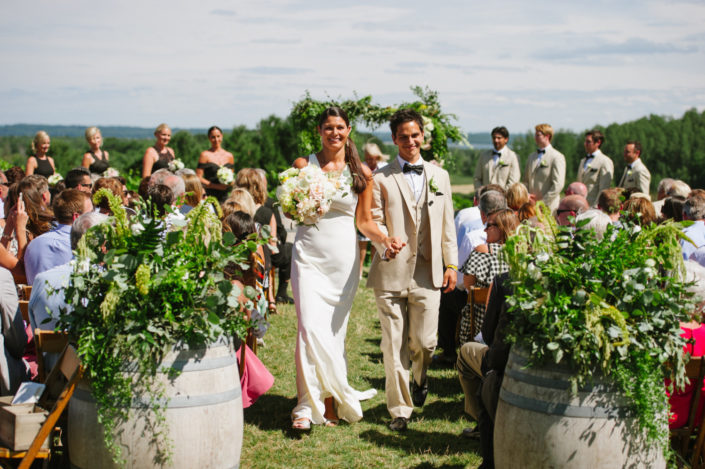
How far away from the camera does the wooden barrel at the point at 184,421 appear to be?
3.49 metres

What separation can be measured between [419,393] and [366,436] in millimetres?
818

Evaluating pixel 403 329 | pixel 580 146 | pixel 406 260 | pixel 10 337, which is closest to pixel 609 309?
pixel 406 260

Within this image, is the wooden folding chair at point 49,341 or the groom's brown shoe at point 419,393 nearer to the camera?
the wooden folding chair at point 49,341

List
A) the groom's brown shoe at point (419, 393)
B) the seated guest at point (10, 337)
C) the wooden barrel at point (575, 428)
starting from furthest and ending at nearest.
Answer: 1. the groom's brown shoe at point (419, 393)
2. the seated guest at point (10, 337)
3. the wooden barrel at point (575, 428)

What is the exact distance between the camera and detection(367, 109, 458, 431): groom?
18.6 feet

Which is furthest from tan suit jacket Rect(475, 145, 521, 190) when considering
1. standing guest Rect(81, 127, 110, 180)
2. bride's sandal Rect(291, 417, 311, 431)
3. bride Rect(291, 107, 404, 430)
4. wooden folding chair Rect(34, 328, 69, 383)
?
wooden folding chair Rect(34, 328, 69, 383)

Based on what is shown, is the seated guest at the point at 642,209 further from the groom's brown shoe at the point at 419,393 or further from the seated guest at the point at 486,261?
the groom's brown shoe at the point at 419,393

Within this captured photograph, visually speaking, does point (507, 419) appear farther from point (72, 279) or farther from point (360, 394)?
point (360, 394)

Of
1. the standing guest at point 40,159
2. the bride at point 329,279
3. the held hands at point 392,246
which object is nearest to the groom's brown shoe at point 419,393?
the bride at point 329,279

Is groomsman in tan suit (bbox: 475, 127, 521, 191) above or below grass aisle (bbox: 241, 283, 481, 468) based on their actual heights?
above

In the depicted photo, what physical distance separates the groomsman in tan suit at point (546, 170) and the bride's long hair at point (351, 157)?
7.17m

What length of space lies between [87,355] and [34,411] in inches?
36.8

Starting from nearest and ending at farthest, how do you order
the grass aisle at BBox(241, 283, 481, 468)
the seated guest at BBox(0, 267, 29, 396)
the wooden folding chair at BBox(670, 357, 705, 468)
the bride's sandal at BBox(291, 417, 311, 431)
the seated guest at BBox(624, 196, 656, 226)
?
the wooden folding chair at BBox(670, 357, 705, 468), the seated guest at BBox(0, 267, 29, 396), the grass aisle at BBox(241, 283, 481, 468), the bride's sandal at BBox(291, 417, 311, 431), the seated guest at BBox(624, 196, 656, 226)

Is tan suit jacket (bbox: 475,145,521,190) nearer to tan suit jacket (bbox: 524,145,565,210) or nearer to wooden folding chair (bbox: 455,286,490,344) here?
tan suit jacket (bbox: 524,145,565,210)
